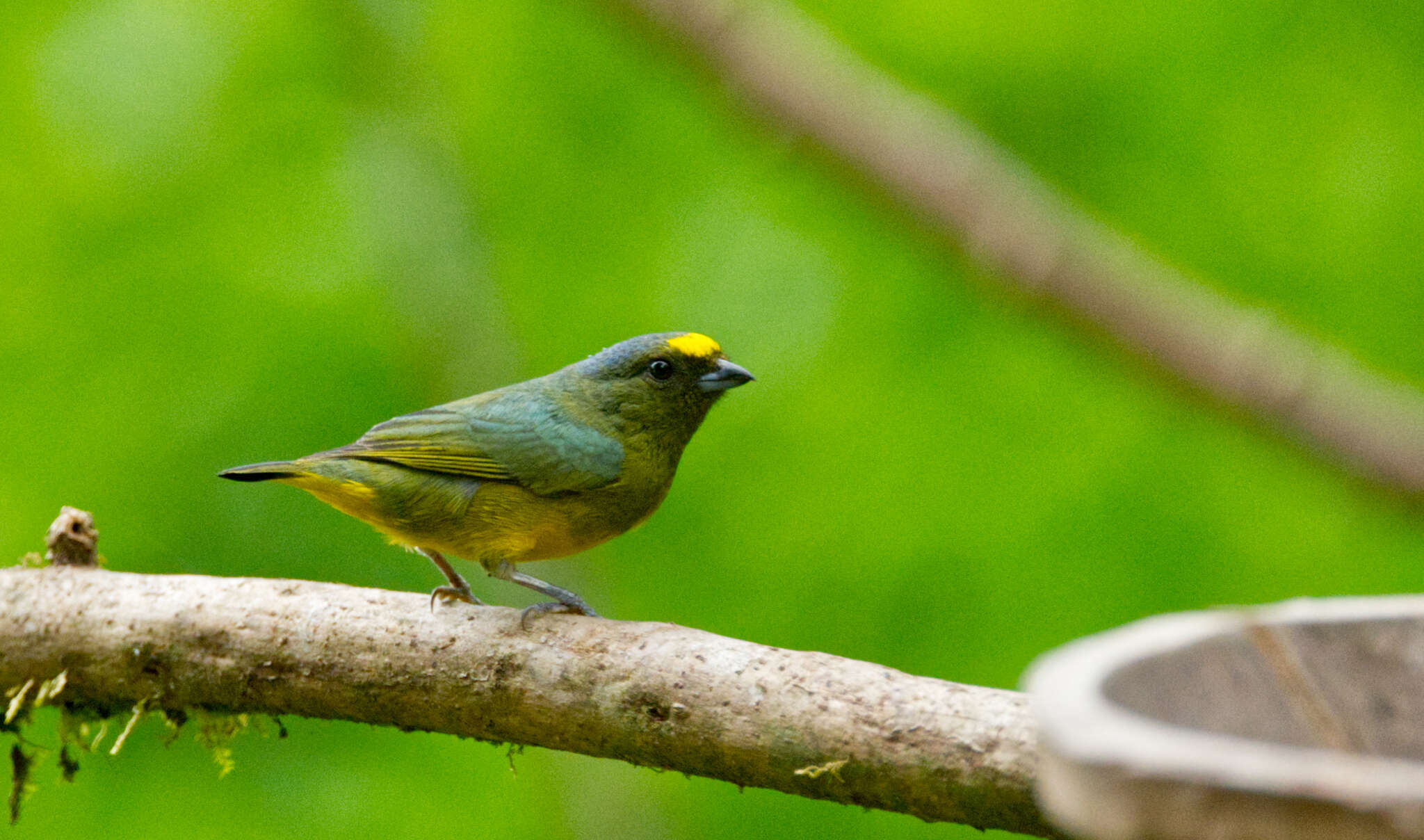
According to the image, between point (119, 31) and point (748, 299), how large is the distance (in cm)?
305

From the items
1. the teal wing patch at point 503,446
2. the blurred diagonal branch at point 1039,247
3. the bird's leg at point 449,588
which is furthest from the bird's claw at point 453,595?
the blurred diagonal branch at point 1039,247

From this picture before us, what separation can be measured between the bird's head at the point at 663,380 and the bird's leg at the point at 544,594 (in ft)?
2.04

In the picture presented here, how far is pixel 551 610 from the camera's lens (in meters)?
3.50

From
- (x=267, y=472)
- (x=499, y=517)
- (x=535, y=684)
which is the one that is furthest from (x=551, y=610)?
(x=267, y=472)

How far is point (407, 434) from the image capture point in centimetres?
420

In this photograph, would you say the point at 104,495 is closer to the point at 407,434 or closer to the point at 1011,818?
the point at 407,434

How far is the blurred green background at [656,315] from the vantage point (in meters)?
5.91

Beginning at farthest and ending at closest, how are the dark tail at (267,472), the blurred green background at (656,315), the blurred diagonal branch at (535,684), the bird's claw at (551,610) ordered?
1. the blurred green background at (656,315)
2. the dark tail at (267,472)
3. the bird's claw at (551,610)
4. the blurred diagonal branch at (535,684)

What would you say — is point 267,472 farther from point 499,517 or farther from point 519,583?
point 519,583

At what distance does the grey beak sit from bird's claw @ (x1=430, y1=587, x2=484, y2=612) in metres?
1.06

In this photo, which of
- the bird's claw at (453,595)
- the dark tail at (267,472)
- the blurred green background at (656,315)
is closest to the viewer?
the bird's claw at (453,595)

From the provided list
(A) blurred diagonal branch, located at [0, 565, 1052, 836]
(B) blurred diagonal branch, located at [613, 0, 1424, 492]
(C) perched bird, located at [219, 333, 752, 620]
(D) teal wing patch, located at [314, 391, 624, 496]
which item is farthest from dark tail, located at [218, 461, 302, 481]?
(B) blurred diagonal branch, located at [613, 0, 1424, 492]

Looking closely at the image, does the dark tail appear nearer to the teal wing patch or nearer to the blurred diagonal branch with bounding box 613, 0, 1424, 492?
the teal wing patch

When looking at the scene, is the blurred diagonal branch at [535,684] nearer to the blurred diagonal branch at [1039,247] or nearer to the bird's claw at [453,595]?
the bird's claw at [453,595]
